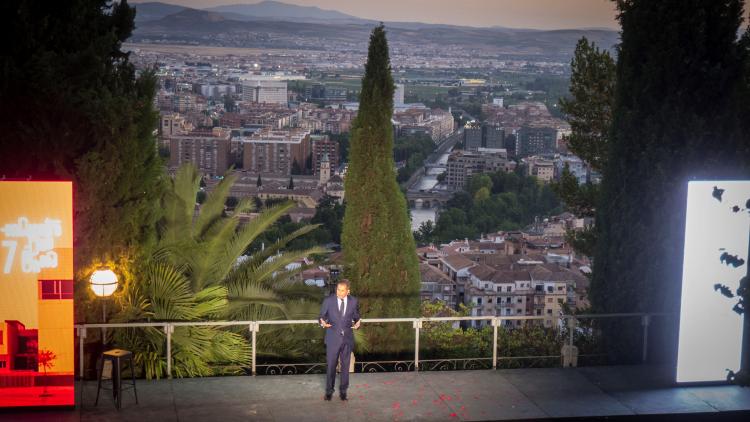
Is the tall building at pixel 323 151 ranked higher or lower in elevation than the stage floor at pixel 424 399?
higher

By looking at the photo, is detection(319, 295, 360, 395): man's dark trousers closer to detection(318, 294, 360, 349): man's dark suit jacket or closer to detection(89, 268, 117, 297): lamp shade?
detection(318, 294, 360, 349): man's dark suit jacket

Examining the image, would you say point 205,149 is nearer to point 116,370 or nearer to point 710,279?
point 116,370

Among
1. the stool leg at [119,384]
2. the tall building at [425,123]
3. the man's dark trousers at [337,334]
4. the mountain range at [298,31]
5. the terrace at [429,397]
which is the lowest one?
the terrace at [429,397]

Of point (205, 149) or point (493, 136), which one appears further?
point (493, 136)

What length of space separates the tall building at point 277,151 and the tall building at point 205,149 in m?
0.60

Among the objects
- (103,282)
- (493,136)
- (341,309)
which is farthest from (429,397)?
(493,136)

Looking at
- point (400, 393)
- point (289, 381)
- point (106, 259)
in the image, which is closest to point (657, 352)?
point (400, 393)

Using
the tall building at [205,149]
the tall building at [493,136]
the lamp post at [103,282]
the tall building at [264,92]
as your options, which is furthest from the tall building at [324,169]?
the lamp post at [103,282]

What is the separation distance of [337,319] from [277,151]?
1499 centimetres

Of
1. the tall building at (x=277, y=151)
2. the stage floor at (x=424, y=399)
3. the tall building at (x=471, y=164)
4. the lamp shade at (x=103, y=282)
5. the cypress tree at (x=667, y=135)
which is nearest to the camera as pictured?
the stage floor at (x=424, y=399)

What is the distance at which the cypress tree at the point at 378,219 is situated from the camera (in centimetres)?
1216

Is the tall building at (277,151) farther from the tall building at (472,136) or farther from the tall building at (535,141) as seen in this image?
the tall building at (535,141)

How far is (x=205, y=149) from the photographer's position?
19484 millimetres

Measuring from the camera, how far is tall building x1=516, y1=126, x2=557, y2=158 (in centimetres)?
2622
